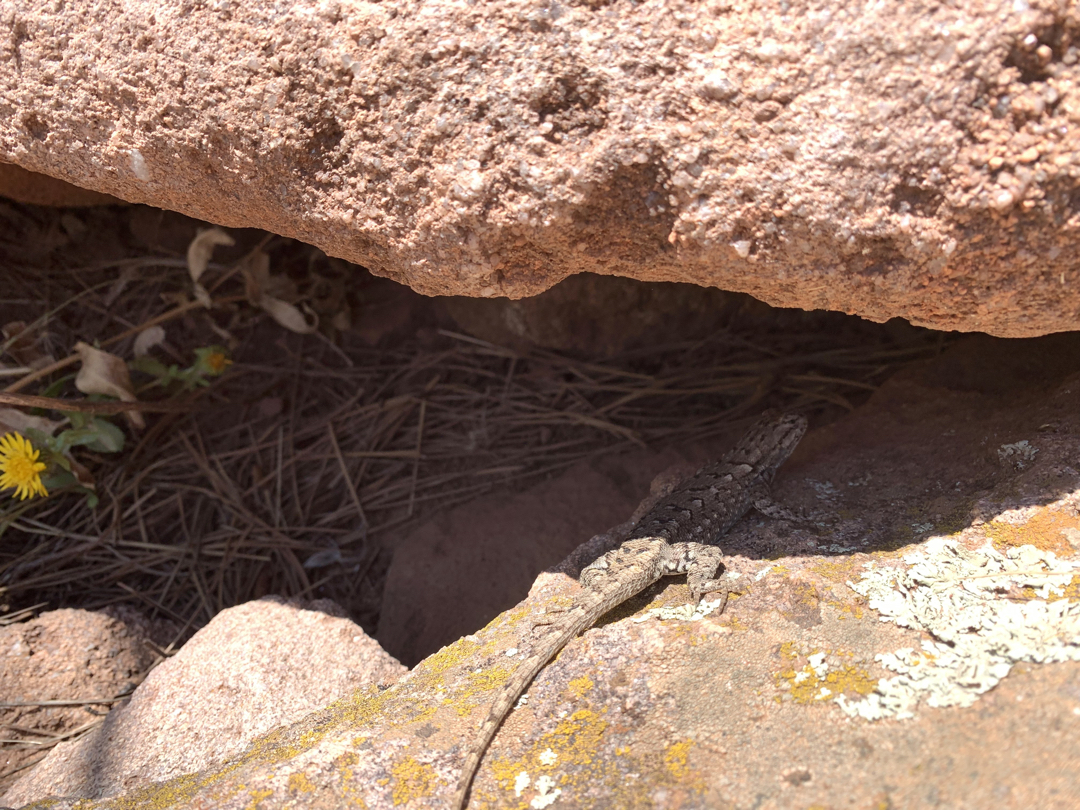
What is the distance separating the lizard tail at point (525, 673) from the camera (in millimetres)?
1499

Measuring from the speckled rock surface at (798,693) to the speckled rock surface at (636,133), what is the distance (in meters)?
0.58

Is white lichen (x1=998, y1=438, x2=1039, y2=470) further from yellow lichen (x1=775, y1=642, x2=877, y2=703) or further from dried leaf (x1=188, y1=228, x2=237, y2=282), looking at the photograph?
dried leaf (x1=188, y1=228, x2=237, y2=282)

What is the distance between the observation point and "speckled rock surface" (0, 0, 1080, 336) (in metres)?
1.42

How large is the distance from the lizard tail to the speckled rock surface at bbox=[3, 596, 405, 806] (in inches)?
21.4

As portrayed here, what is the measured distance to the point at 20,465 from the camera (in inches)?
106

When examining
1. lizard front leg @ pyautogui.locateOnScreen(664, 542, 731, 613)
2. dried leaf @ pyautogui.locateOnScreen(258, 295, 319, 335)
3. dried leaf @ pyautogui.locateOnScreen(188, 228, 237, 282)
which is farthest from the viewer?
dried leaf @ pyautogui.locateOnScreen(258, 295, 319, 335)

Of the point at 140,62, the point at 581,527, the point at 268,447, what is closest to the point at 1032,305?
the point at 581,527

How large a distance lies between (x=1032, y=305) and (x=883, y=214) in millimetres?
434

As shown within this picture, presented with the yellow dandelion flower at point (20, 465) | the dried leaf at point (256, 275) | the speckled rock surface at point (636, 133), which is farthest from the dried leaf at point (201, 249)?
the speckled rock surface at point (636, 133)

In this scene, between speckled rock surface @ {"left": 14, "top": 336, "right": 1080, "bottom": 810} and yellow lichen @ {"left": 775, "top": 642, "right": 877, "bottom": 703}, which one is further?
yellow lichen @ {"left": 775, "top": 642, "right": 877, "bottom": 703}

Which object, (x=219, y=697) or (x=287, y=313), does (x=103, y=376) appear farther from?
(x=219, y=697)

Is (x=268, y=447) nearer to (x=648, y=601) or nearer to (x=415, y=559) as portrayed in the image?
(x=415, y=559)

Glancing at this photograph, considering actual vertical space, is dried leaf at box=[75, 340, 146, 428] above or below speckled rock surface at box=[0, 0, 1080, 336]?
below

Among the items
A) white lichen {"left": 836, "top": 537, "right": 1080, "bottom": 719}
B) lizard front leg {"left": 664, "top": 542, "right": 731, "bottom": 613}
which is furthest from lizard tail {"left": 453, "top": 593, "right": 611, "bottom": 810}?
white lichen {"left": 836, "top": 537, "right": 1080, "bottom": 719}
